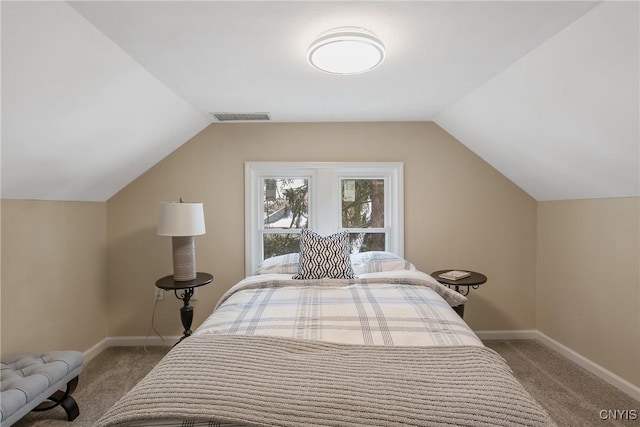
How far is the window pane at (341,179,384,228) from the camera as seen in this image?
3182 millimetres

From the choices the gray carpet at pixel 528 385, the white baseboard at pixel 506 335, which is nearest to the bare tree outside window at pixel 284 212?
the gray carpet at pixel 528 385

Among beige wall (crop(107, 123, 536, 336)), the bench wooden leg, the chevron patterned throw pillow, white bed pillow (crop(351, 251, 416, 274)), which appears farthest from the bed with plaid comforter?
→ beige wall (crop(107, 123, 536, 336))

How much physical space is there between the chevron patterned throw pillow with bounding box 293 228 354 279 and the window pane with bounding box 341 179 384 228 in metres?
0.67

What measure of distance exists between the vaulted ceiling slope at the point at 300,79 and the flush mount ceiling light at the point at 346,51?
1.9 inches

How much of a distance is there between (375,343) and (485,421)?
507 mm

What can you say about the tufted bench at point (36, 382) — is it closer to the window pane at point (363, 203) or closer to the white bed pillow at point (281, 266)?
the white bed pillow at point (281, 266)

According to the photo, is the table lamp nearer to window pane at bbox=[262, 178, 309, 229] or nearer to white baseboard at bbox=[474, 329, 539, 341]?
window pane at bbox=[262, 178, 309, 229]

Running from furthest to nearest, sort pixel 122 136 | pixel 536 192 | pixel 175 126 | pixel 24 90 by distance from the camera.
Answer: pixel 536 192, pixel 175 126, pixel 122 136, pixel 24 90

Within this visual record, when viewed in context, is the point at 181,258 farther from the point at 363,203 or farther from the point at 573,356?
the point at 573,356

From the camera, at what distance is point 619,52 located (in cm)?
138

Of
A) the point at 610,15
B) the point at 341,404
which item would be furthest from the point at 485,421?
the point at 610,15

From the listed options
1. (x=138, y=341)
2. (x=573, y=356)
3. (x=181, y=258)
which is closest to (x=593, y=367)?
(x=573, y=356)

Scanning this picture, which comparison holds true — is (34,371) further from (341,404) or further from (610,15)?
(610,15)

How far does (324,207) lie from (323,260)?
76 centimetres
